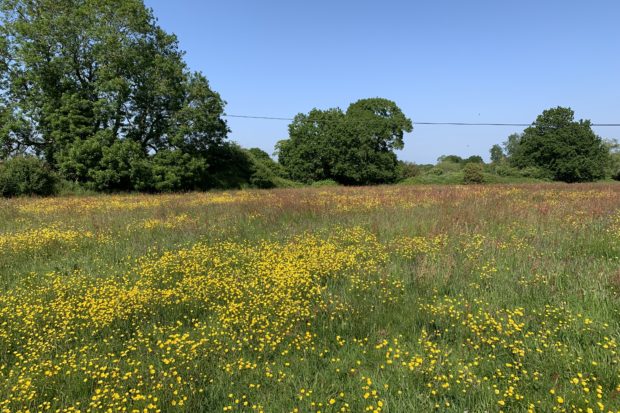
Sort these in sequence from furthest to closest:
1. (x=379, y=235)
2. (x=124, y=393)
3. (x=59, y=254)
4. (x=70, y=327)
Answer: (x=379, y=235), (x=59, y=254), (x=70, y=327), (x=124, y=393)

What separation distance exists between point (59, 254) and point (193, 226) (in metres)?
3.25

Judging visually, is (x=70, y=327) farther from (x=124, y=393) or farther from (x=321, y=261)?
(x=321, y=261)

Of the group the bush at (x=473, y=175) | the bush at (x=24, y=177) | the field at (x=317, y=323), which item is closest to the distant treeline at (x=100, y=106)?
the bush at (x=24, y=177)

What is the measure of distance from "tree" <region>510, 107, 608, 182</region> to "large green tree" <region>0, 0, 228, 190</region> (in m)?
55.5

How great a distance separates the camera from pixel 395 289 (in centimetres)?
495

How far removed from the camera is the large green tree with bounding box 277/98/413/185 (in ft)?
139

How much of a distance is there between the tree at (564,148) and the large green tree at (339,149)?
27.3m

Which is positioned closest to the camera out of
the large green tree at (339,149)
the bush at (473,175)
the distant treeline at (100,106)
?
the distant treeline at (100,106)

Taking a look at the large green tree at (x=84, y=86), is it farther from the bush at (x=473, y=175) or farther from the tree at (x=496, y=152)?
the tree at (x=496, y=152)

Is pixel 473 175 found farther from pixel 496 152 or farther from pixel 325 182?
pixel 496 152

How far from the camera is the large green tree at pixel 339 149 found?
42.5 metres

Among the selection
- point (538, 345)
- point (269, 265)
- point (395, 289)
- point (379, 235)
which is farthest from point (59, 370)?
point (379, 235)

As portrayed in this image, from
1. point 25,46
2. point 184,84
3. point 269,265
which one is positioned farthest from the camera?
point 184,84

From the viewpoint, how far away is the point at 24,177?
20375mm
